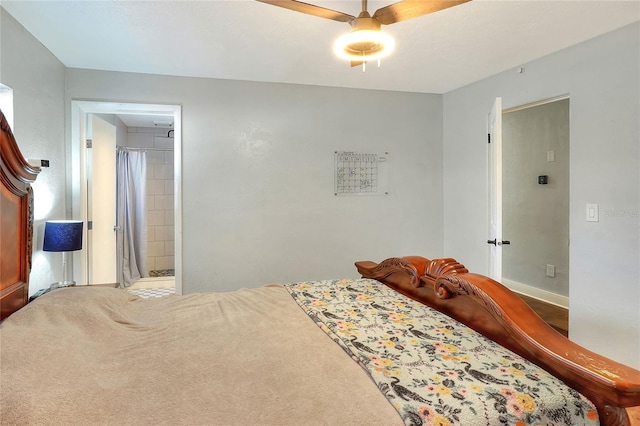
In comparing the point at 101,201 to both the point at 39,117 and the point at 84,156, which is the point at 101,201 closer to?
the point at 84,156

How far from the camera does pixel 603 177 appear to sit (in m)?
2.54

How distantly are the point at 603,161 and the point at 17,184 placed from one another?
11.5ft

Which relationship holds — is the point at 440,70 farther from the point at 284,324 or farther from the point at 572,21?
the point at 284,324

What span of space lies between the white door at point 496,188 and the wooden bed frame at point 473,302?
0.89 meters

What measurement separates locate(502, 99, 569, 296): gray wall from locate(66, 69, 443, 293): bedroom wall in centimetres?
125

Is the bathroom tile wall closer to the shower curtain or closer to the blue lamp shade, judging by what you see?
the shower curtain

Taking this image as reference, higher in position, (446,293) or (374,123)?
(374,123)

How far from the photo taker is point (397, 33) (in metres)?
2.46

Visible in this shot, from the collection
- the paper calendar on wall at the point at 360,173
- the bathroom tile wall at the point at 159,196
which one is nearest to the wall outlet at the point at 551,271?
the paper calendar on wall at the point at 360,173

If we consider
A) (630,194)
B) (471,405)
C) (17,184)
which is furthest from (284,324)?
(630,194)

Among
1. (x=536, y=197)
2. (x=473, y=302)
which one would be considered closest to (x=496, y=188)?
(x=473, y=302)

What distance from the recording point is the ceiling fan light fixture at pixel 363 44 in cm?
175

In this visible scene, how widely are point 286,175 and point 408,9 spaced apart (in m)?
2.17

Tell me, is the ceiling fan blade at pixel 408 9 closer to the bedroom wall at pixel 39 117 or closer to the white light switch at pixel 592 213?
the white light switch at pixel 592 213
